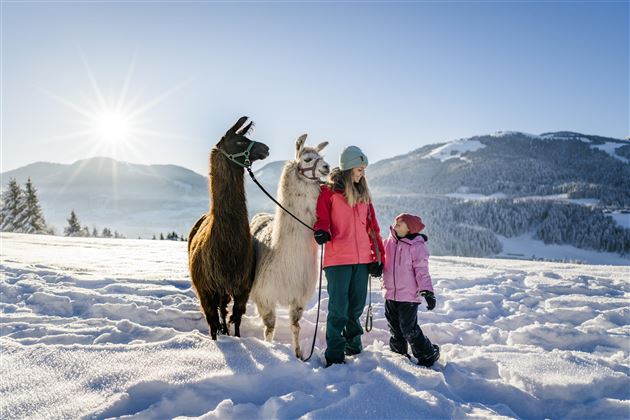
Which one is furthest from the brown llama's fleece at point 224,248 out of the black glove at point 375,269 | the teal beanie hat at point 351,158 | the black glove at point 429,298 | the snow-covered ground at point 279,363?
the black glove at point 429,298

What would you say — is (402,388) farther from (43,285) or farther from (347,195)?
(43,285)

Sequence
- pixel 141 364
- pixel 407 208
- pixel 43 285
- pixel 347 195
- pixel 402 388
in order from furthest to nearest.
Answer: pixel 407 208 < pixel 43 285 < pixel 347 195 < pixel 141 364 < pixel 402 388

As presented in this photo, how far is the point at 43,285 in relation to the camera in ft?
16.9

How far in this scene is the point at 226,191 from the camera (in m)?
3.57

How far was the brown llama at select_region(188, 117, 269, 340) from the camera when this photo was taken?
352 cm

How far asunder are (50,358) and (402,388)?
2.50 meters

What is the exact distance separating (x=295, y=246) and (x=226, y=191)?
81cm

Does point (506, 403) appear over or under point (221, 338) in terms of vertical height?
under

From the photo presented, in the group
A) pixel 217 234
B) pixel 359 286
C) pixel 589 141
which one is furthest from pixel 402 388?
pixel 589 141

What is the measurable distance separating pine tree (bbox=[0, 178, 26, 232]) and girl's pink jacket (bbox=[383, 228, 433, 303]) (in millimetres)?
33385

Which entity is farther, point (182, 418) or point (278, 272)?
point (278, 272)

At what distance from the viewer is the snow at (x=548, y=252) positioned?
220ft

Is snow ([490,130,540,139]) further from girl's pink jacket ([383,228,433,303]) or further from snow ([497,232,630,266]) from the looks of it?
girl's pink jacket ([383,228,433,303])

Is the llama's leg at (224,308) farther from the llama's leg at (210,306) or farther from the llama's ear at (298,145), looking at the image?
the llama's ear at (298,145)
